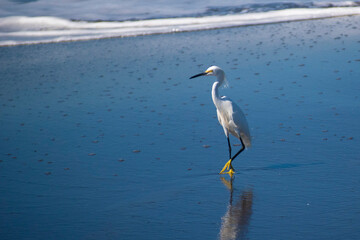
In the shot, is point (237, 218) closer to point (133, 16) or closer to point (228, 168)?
point (228, 168)

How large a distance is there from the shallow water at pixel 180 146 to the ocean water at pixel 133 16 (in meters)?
2.84

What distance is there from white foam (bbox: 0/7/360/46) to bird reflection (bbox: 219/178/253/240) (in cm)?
731

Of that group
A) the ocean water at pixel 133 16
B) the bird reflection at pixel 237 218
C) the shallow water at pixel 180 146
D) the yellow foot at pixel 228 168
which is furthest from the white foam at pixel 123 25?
the bird reflection at pixel 237 218

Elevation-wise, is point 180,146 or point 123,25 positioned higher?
point 123,25

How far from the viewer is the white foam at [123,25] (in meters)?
10.5

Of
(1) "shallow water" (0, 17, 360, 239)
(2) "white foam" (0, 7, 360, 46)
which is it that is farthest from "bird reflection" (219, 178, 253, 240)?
(2) "white foam" (0, 7, 360, 46)

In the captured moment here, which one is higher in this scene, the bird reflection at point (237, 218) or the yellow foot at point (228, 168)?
the yellow foot at point (228, 168)

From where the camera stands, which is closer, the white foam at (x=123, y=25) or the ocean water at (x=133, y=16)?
the white foam at (x=123, y=25)

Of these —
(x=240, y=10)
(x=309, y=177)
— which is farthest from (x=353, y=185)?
(x=240, y=10)

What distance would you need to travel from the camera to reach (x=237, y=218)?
10.2ft

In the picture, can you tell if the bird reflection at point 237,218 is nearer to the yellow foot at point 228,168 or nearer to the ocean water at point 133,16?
the yellow foot at point 228,168

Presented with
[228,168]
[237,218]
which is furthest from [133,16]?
[237,218]

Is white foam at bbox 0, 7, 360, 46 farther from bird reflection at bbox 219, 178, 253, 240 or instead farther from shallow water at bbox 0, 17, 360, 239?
bird reflection at bbox 219, 178, 253, 240

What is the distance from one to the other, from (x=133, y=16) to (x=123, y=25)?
1103mm
